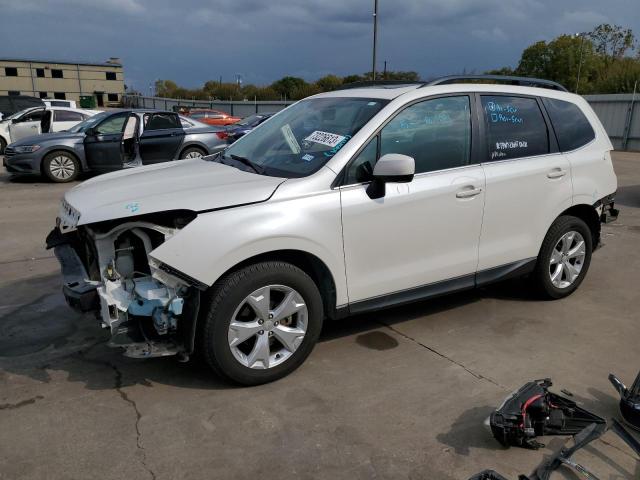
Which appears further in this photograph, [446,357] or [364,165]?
[446,357]

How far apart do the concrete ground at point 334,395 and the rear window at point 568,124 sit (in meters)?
1.44

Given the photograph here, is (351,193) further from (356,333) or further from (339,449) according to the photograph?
(339,449)

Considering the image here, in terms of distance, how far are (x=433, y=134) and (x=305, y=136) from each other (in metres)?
0.94

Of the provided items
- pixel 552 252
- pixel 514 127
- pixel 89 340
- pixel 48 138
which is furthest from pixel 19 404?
pixel 48 138

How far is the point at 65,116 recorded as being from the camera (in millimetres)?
15891

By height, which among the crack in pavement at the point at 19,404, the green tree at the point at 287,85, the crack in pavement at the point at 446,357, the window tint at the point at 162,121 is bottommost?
the crack in pavement at the point at 19,404

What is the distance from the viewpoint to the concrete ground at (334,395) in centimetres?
278

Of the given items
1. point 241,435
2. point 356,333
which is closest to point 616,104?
point 356,333

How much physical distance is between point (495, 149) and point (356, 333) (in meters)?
1.82

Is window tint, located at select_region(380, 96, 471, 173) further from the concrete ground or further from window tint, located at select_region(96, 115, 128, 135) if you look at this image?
window tint, located at select_region(96, 115, 128, 135)

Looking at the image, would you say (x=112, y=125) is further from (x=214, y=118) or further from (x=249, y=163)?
(x=214, y=118)

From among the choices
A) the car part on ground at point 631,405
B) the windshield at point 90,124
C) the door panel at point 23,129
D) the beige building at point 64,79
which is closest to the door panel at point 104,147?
the windshield at point 90,124

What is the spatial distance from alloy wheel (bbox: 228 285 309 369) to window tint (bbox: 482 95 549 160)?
6.60 feet

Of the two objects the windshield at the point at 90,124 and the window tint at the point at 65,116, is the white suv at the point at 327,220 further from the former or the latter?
the window tint at the point at 65,116
